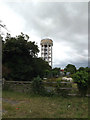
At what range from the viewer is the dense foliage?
29.3ft

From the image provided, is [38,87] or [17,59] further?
[17,59]

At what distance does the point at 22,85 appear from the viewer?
21.4ft

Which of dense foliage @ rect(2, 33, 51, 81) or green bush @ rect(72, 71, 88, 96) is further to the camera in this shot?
dense foliage @ rect(2, 33, 51, 81)

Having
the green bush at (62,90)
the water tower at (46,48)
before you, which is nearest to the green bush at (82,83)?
the green bush at (62,90)

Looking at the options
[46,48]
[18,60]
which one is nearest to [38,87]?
[18,60]

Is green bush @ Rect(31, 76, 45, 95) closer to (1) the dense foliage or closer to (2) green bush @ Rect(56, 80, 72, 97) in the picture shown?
(2) green bush @ Rect(56, 80, 72, 97)

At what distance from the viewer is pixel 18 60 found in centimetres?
906

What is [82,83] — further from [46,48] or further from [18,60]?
[46,48]

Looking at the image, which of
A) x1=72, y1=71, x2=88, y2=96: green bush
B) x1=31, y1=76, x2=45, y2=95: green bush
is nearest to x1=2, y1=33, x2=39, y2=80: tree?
x1=31, y1=76, x2=45, y2=95: green bush

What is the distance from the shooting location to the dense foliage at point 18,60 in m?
8.94

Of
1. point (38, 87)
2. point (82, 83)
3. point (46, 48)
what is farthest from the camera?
point (46, 48)

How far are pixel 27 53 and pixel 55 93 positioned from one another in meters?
5.86

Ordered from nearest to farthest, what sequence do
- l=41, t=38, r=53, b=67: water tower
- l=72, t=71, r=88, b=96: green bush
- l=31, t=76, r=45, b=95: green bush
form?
l=72, t=71, r=88, b=96: green bush → l=31, t=76, r=45, b=95: green bush → l=41, t=38, r=53, b=67: water tower

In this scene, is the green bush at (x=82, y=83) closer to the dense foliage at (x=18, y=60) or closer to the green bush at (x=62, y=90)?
the green bush at (x=62, y=90)
